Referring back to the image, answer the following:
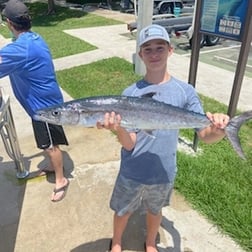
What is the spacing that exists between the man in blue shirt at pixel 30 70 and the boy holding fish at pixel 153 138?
1.26 metres

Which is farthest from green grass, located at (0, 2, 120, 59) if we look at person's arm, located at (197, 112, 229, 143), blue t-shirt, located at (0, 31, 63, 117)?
person's arm, located at (197, 112, 229, 143)

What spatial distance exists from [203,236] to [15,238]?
181cm

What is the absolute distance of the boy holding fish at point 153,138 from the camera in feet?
7.47

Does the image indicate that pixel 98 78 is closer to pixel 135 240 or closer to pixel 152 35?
pixel 135 240

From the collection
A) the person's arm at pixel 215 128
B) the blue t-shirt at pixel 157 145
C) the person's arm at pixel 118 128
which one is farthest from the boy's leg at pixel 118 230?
the person's arm at pixel 215 128

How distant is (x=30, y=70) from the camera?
3.28 meters

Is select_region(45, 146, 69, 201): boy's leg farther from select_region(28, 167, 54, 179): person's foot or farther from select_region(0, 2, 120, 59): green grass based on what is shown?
select_region(0, 2, 120, 59): green grass

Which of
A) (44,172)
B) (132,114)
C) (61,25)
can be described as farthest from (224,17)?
(61,25)

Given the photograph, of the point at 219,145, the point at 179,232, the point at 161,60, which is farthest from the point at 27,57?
the point at 219,145

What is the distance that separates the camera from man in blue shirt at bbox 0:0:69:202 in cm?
311

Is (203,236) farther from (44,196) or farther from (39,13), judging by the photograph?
(39,13)

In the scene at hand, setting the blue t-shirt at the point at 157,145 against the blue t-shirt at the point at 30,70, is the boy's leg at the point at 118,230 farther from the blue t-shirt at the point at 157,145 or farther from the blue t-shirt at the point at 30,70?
the blue t-shirt at the point at 30,70

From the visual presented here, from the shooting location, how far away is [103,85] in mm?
7285

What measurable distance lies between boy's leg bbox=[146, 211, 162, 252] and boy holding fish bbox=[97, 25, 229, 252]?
0.50ft
